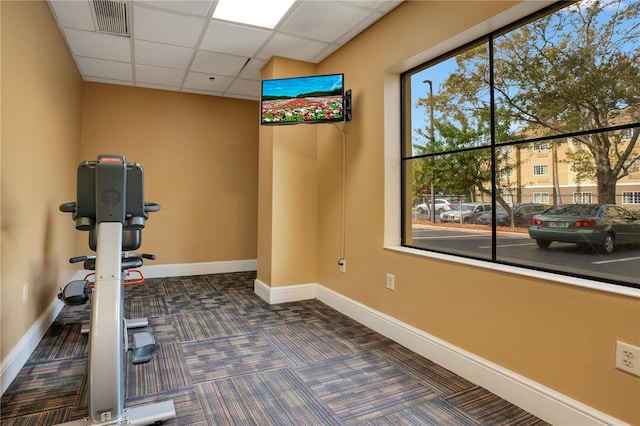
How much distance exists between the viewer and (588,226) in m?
1.93

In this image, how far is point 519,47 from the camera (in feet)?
7.41

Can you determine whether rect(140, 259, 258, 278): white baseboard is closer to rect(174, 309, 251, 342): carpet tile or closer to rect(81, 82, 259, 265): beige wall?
rect(81, 82, 259, 265): beige wall

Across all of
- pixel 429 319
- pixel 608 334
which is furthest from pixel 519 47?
pixel 429 319

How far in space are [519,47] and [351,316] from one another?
2.54 metres

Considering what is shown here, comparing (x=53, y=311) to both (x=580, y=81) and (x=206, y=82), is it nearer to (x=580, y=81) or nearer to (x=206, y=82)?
(x=206, y=82)

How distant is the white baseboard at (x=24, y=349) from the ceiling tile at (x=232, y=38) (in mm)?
2862

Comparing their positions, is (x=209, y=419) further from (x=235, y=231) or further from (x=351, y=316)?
(x=235, y=231)

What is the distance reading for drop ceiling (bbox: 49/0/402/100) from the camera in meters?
3.03

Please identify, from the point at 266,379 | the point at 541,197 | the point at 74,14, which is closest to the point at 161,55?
the point at 74,14

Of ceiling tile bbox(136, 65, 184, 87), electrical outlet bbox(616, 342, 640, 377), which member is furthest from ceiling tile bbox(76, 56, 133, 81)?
electrical outlet bbox(616, 342, 640, 377)

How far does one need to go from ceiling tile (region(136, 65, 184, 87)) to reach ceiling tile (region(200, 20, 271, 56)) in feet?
3.15

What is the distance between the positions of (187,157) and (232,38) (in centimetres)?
228

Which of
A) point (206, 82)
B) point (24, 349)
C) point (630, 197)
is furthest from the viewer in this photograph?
point (206, 82)

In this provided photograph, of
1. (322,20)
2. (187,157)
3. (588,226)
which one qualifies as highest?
(322,20)
